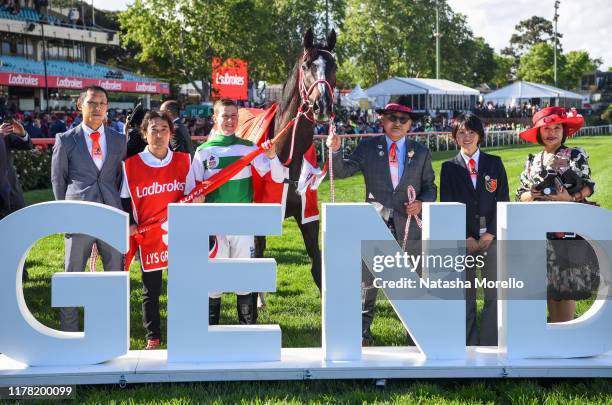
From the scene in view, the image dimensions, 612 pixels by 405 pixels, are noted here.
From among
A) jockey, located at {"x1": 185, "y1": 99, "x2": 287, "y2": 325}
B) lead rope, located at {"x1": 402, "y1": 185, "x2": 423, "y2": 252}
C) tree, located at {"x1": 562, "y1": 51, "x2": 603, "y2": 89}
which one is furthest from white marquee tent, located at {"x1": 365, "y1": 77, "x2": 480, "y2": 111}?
tree, located at {"x1": 562, "y1": 51, "x2": 603, "y2": 89}

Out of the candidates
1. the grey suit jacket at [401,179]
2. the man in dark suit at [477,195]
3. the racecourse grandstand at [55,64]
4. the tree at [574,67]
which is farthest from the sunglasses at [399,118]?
the tree at [574,67]

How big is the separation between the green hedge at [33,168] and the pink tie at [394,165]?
10524mm

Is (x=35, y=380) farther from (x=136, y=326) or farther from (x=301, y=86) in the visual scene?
(x=301, y=86)

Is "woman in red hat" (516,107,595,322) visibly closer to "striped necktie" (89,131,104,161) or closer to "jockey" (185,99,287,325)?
"jockey" (185,99,287,325)

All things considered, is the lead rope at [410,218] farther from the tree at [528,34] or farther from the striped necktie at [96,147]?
the tree at [528,34]

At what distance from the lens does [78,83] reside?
42.7 metres

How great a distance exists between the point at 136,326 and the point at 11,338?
5.44 feet

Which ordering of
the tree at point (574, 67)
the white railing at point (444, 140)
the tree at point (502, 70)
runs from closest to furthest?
the white railing at point (444, 140), the tree at point (574, 67), the tree at point (502, 70)

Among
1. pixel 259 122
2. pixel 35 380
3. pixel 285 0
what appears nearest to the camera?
pixel 35 380

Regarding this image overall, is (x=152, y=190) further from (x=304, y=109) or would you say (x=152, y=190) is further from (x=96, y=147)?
(x=304, y=109)

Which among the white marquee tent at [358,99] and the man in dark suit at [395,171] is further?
the white marquee tent at [358,99]

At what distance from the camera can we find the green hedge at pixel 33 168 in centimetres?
1407

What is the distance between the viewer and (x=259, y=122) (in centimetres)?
629

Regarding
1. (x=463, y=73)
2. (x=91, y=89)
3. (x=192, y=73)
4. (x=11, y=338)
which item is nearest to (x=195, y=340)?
(x=11, y=338)
